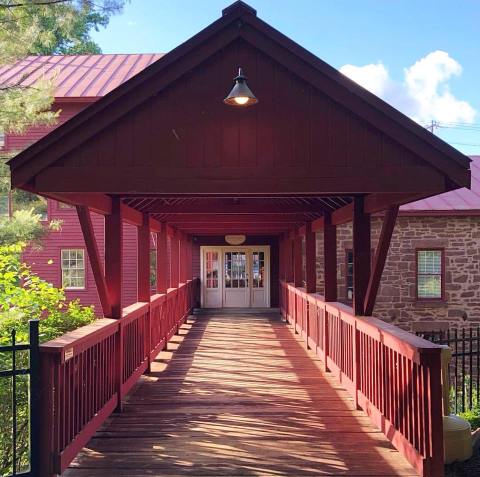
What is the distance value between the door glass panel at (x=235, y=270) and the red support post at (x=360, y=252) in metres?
13.1

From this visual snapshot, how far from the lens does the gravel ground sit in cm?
495

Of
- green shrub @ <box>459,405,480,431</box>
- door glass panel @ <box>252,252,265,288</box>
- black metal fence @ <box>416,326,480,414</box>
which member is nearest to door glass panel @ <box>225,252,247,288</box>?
door glass panel @ <box>252,252,265,288</box>

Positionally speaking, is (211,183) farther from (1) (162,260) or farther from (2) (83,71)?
(2) (83,71)

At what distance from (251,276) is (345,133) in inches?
575

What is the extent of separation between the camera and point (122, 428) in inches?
222

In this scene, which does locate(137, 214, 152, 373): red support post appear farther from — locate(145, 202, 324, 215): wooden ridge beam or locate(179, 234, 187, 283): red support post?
locate(179, 234, 187, 283): red support post

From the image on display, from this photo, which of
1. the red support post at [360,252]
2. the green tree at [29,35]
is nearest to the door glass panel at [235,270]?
the green tree at [29,35]

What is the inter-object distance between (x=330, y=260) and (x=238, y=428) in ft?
11.0

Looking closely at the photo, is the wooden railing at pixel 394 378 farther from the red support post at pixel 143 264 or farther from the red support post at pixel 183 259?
the red support post at pixel 183 259

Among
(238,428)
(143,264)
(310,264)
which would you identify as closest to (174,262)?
(310,264)

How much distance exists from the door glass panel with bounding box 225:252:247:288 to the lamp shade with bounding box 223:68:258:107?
1496 cm

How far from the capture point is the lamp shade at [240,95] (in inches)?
186

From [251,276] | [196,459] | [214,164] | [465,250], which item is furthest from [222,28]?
[251,276]

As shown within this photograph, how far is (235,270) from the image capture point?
19719 mm
